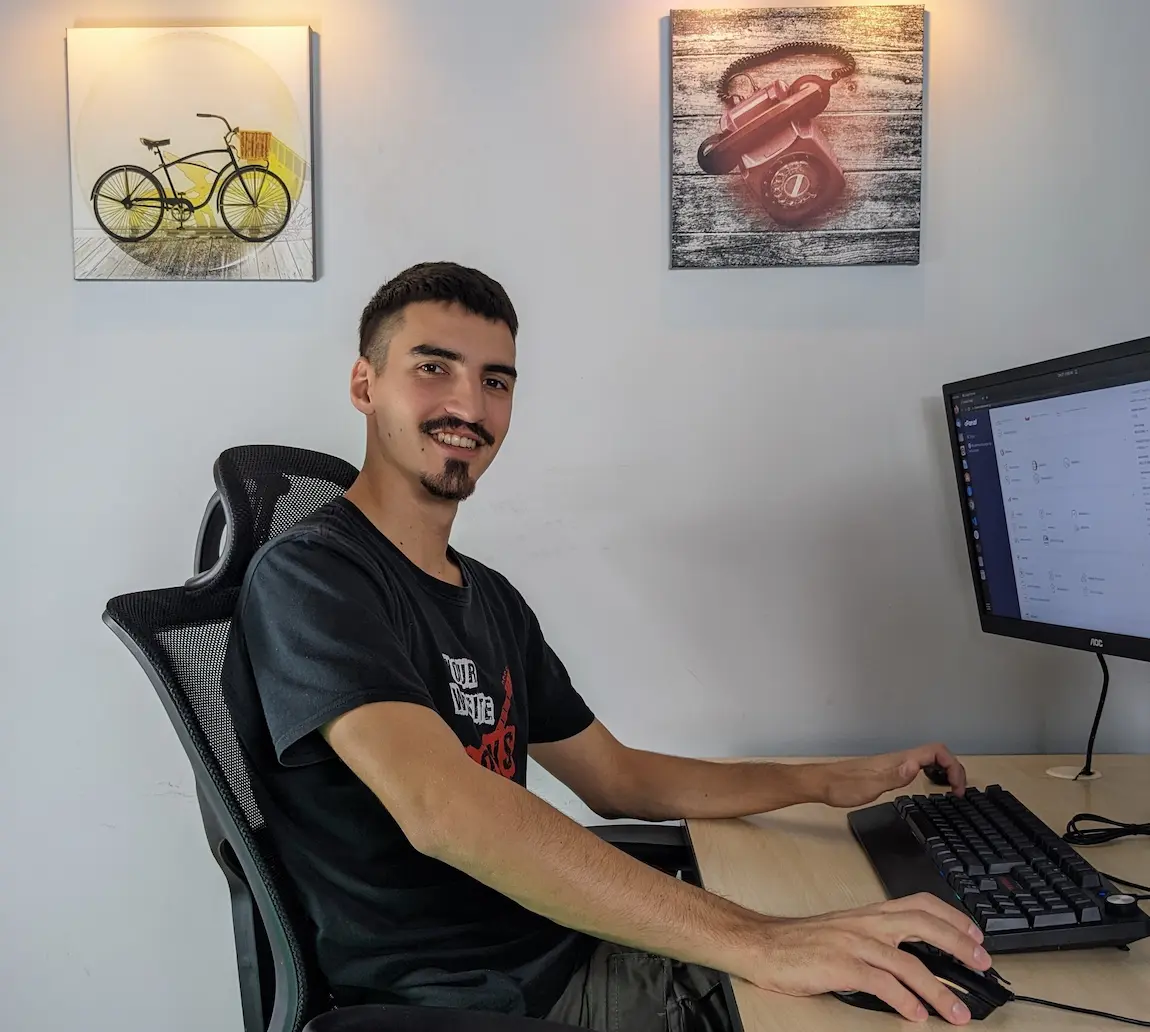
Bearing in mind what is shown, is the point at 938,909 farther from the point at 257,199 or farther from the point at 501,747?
the point at 257,199

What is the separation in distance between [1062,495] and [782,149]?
2.61 ft

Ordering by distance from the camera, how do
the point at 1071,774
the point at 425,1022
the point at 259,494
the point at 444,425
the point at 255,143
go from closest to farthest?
the point at 425,1022 → the point at 259,494 → the point at 444,425 → the point at 1071,774 → the point at 255,143

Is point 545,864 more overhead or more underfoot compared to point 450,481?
more underfoot

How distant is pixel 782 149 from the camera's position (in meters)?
1.74

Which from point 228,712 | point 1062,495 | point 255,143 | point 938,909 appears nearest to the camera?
point 938,909

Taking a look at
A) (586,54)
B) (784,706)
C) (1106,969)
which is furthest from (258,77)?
(1106,969)

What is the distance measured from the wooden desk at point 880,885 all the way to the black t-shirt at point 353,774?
0.27 meters

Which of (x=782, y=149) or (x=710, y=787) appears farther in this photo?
(x=782, y=149)

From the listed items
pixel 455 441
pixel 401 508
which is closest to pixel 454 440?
pixel 455 441

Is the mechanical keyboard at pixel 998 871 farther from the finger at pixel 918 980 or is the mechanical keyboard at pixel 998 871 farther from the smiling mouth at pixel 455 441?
the smiling mouth at pixel 455 441

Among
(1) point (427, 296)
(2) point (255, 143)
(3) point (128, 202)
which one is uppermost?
(2) point (255, 143)

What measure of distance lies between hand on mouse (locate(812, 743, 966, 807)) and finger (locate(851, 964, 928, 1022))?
507mm

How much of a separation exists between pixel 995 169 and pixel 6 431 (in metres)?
1.85

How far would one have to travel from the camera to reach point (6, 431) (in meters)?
1.79
